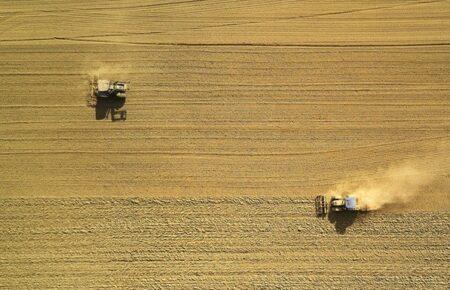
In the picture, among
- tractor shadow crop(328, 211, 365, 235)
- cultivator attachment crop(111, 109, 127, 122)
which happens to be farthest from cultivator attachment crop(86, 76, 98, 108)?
tractor shadow crop(328, 211, 365, 235)

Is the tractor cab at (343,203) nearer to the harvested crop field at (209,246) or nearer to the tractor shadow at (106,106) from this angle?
the harvested crop field at (209,246)

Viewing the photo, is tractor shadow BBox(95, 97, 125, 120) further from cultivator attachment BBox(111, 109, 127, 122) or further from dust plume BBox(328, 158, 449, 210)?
dust plume BBox(328, 158, 449, 210)

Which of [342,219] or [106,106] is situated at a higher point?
[106,106]

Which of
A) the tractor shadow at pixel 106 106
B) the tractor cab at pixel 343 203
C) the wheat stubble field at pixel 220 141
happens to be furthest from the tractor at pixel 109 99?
the tractor cab at pixel 343 203

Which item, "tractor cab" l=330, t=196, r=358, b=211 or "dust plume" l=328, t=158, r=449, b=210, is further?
"dust plume" l=328, t=158, r=449, b=210

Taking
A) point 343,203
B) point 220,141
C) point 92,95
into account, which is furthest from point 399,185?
point 92,95

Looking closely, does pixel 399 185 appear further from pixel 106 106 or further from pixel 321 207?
pixel 106 106

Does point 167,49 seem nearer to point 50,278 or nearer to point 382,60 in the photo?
point 382,60
